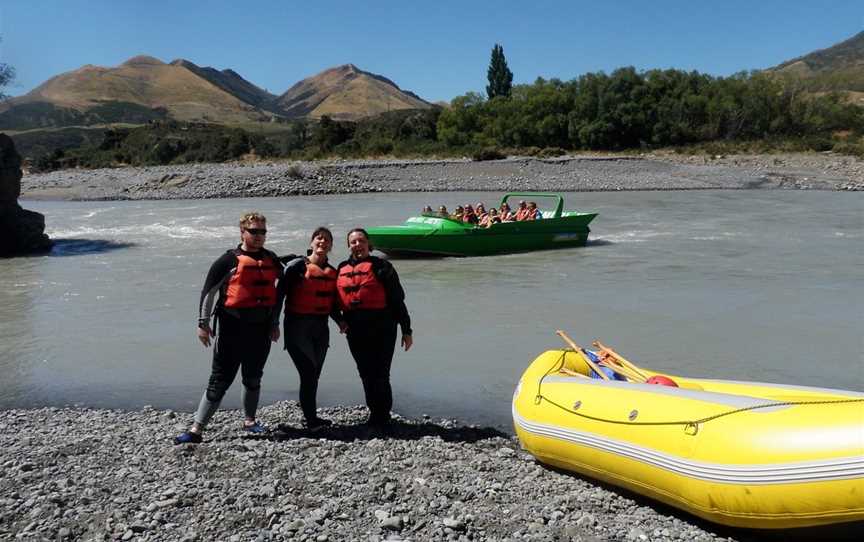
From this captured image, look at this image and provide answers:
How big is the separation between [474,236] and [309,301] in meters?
9.27

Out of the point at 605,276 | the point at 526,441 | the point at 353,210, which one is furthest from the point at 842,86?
the point at 526,441

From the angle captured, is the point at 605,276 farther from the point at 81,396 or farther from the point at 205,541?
the point at 205,541

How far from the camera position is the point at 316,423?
4.85 meters

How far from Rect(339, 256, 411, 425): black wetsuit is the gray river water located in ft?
2.99

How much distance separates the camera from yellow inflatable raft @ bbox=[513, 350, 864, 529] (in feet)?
9.94

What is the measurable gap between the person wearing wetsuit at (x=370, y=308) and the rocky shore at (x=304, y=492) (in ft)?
1.56

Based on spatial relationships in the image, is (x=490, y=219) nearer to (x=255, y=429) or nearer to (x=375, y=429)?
(x=375, y=429)

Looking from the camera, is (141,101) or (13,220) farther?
(141,101)

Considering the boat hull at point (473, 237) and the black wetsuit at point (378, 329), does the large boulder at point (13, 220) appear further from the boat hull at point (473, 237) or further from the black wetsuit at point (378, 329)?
the black wetsuit at point (378, 329)

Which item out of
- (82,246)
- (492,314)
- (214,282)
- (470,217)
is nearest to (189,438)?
(214,282)

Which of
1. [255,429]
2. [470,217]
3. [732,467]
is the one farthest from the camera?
[470,217]

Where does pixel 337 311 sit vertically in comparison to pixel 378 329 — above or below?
above

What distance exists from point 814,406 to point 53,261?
14.7m

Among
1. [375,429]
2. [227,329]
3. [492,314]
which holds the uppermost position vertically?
[227,329]
